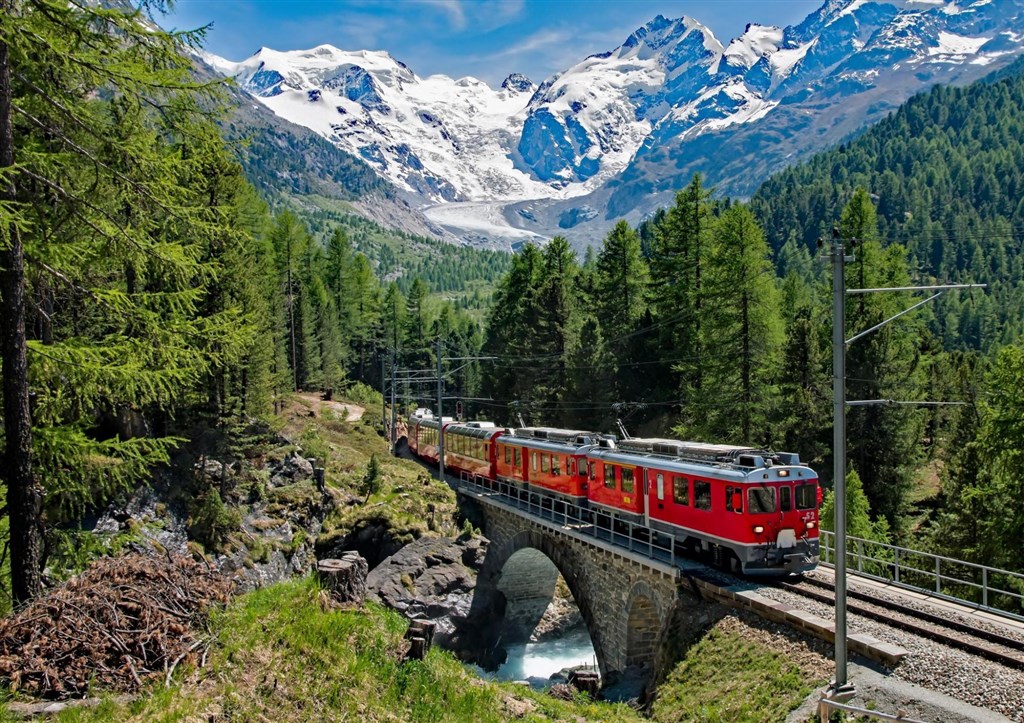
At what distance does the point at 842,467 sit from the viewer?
1298 centimetres

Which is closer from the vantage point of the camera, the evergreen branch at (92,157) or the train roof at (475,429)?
the evergreen branch at (92,157)

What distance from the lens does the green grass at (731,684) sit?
569 inches

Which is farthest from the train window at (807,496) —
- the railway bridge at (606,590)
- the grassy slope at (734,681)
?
the grassy slope at (734,681)

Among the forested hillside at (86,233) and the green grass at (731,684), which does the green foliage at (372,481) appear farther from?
the forested hillside at (86,233)

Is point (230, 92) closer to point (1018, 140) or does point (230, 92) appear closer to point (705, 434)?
point (705, 434)

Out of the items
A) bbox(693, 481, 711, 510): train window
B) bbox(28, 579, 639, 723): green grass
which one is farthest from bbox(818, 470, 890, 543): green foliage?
bbox(28, 579, 639, 723): green grass

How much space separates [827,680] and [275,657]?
10.7 meters

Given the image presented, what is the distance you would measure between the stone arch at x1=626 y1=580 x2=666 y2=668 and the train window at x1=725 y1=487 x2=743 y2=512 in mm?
3887

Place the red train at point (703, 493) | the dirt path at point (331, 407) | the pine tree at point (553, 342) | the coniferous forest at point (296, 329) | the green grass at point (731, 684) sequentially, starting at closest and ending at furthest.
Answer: the coniferous forest at point (296, 329), the green grass at point (731, 684), the red train at point (703, 493), the pine tree at point (553, 342), the dirt path at point (331, 407)

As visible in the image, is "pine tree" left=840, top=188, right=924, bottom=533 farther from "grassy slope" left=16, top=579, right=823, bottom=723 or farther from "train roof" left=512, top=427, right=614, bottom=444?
"grassy slope" left=16, top=579, right=823, bottom=723

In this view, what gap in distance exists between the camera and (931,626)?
15398 mm

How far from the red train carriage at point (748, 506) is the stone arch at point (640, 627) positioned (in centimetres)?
209

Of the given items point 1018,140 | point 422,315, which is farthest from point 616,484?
point 1018,140

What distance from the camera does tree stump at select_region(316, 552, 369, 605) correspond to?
10.1 m
